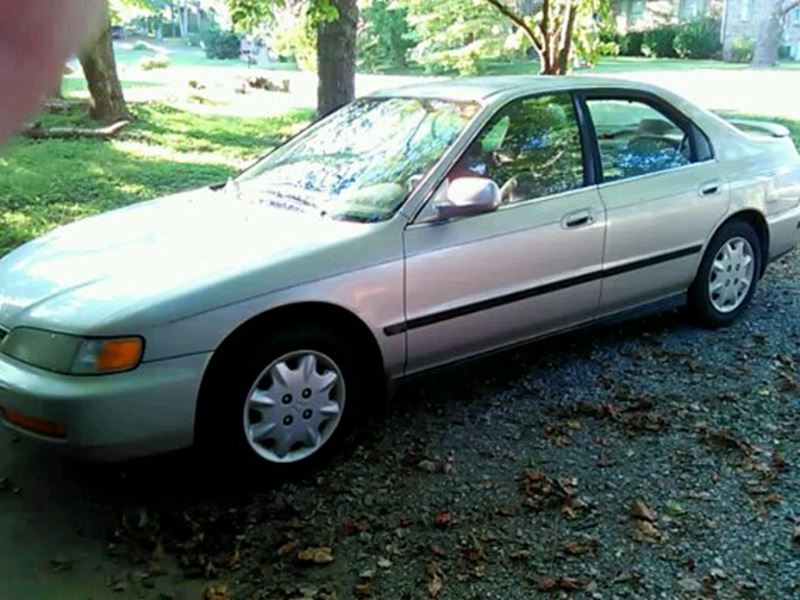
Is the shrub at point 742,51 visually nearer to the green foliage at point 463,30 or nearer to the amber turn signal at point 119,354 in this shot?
the green foliage at point 463,30

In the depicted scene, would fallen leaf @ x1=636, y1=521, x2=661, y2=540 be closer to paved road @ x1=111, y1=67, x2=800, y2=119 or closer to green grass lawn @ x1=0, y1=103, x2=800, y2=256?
green grass lawn @ x1=0, y1=103, x2=800, y2=256

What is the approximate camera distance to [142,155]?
11.1 m

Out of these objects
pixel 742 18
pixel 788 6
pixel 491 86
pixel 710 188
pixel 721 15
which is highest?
pixel 788 6

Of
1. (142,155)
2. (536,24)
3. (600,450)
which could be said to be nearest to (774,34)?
(536,24)

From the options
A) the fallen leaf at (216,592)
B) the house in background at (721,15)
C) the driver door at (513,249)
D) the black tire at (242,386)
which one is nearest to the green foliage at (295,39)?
the driver door at (513,249)

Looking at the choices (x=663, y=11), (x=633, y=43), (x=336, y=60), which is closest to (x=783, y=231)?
(x=336, y=60)

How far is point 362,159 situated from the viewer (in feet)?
13.8

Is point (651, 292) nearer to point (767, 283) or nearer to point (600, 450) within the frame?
point (600, 450)

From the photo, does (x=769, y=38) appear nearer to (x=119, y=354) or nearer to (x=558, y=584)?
(x=558, y=584)

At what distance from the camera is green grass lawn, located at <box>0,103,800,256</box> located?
7949mm

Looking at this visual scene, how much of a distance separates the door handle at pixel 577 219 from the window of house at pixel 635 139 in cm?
27

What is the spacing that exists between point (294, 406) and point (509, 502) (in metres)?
0.92

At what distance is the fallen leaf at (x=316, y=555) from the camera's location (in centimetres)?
299

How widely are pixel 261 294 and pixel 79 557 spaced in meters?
1.13
